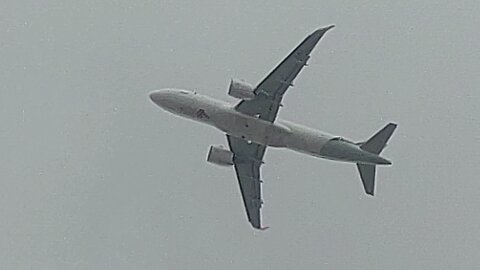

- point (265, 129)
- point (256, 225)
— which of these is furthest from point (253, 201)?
point (265, 129)

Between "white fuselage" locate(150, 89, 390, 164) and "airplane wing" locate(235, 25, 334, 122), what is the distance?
81cm

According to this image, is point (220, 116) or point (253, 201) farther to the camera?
point (253, 201)

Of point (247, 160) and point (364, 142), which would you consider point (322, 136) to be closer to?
point (364, 142)

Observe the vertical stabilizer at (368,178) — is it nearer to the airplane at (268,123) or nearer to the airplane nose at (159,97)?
the airplane at (268,123)

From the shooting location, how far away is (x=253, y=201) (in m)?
133

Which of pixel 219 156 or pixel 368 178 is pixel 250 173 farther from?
pixel 368 178

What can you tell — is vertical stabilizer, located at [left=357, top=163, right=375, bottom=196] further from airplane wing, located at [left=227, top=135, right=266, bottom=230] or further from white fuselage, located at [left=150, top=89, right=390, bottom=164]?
airplane wing, located at [left=227, top=135, right=266, bottom=230]

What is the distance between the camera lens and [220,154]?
130625mm

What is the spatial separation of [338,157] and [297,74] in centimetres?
944

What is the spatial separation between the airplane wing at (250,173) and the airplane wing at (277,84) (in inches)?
340

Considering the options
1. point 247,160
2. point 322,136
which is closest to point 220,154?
point 247,160

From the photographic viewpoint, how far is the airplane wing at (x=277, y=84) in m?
116

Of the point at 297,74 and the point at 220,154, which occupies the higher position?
the point at 297,74

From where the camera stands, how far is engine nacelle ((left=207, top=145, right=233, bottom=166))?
429 ft
